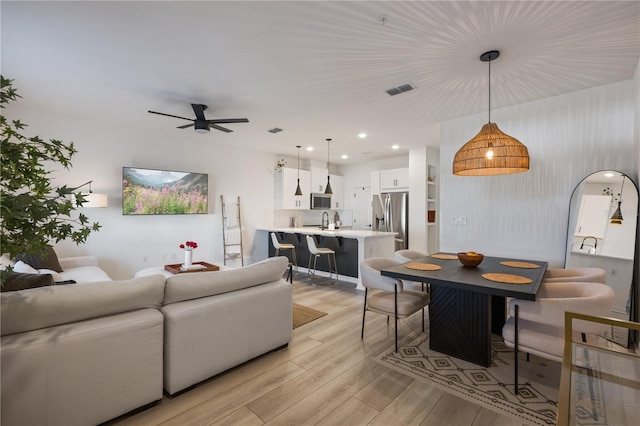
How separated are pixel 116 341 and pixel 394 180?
252 inches

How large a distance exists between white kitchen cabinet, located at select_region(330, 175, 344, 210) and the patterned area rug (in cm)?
575

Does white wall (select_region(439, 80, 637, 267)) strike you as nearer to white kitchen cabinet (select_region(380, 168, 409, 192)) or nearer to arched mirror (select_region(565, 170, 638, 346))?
arched mirror (select_region(565, 170, 638, 346))

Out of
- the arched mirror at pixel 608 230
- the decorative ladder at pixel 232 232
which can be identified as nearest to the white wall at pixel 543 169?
the arched mirror at pixel 608 230

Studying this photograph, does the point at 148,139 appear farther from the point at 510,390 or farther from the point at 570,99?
the point at 570,99

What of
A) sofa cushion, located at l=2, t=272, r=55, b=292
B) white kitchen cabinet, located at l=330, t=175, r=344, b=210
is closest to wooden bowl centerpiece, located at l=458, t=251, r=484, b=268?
sofa cushion, located at l=2, t=272, r=55, b=292

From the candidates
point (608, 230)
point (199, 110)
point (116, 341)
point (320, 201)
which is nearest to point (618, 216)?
point (608, 230)

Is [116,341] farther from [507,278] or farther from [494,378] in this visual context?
[507,278]

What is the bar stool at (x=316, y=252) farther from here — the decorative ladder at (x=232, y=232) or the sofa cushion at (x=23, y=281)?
the sofa cushion at (x=23, y=281)

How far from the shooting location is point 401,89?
3.43m

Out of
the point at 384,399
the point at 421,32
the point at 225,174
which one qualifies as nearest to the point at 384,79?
the point at 421,32

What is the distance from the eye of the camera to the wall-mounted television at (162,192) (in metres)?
5.05

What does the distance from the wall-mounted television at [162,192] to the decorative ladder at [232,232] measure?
523 mm

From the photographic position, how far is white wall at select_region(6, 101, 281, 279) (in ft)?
14.9

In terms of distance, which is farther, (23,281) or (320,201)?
(320,201)
